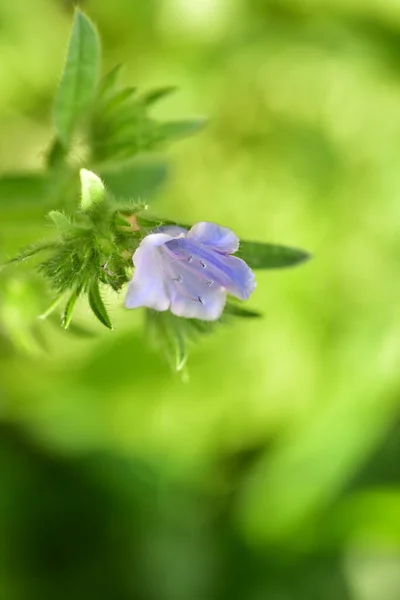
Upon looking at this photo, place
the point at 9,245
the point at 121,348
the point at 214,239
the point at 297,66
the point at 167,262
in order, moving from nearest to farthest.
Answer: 1. the point at 214,239
2. the point at 167,262
3. the point at 9,245
4. the point at 121,348
5. the point at 297,66

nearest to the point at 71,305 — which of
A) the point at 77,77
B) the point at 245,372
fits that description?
the point at 77,77

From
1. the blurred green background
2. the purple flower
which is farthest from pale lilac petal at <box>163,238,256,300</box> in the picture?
the blurred green background

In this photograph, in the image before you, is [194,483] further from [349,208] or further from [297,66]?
[297,66]

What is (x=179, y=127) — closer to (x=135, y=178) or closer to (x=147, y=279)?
(x=135, y=178)

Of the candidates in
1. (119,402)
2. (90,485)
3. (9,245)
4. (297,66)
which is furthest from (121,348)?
(297,66)

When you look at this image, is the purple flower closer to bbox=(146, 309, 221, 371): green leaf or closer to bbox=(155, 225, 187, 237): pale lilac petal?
bbox=(155, 225, 187, 237): pale lilac petal
